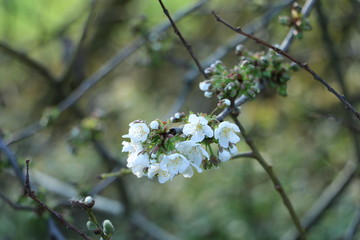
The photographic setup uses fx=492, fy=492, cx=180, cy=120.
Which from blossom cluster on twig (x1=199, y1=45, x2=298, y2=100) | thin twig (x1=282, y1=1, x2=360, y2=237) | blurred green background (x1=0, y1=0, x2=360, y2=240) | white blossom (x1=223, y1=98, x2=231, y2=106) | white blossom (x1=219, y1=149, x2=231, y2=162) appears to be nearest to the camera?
white blossom (x1=219, y1=149, x2=231, y2=162)

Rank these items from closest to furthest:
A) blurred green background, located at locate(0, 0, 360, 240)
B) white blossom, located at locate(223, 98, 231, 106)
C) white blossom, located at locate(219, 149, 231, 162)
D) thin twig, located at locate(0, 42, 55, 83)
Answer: white blossom, located at locate(219, 149, 231, 162) < white blossom, located at locate(223, 98, 231, 106) < thin twig, located at locate(0, 42, 55, 83) < blurred green background, located at locate(0, 0, 360, 240)

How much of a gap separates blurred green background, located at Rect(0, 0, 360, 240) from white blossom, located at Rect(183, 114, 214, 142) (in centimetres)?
143

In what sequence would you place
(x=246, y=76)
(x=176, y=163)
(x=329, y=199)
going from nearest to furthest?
(x=176, y=163) → (x=246, y=76) → (x=329, y=199)

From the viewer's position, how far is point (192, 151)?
6.00ft

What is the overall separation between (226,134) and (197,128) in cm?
15

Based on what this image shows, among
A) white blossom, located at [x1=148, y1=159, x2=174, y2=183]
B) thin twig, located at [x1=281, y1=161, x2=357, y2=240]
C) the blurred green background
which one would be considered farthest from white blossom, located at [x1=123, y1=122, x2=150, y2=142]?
thin twig, located at [x1=281, y1=161, x2=357, y2=240]

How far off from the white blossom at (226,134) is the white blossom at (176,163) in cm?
17

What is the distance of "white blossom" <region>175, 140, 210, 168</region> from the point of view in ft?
5.85

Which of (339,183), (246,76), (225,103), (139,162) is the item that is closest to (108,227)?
(139,162)

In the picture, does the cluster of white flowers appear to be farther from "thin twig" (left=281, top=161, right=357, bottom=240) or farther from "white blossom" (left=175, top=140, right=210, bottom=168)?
"thin twig" (left=281, top=161, right=357, bottom=240)

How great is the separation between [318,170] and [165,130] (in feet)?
11.6

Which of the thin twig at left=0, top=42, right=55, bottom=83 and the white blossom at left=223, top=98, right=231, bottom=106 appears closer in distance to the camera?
the white blossom at left=223, top=98, right=231, bottom=106

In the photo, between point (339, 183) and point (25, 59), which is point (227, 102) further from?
point (25, 59)

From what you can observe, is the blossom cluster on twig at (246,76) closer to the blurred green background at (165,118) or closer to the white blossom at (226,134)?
the white blossom at (226,134)
